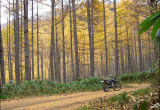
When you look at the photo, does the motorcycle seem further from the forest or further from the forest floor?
the forest floor

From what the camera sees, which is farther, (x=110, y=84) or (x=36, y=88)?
(x=110, y=84)

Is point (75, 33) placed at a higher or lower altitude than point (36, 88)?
higher

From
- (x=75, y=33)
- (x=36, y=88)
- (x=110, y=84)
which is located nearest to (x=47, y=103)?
(x=36, y=88)

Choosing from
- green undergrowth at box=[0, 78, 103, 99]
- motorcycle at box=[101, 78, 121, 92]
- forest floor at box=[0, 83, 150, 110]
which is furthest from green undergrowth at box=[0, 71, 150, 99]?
forest floor at box=[0, 83, 150, 110]

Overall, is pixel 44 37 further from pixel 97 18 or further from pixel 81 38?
pixel 97 18

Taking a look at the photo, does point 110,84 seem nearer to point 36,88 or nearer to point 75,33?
point 36,88

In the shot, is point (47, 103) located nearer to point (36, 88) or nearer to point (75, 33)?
point (36, 88)

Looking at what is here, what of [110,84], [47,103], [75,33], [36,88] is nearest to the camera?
[47,103]

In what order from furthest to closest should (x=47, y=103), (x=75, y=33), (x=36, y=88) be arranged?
1. (x=75, y=33)
2. (x=36, y=88)
3. (x=47, y=103)

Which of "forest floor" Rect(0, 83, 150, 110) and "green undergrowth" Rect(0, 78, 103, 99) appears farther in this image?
"green undergrowth" Rect(0, 78, 103, 99)

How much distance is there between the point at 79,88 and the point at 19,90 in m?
3.91

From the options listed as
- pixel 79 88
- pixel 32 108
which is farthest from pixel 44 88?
pixel 32 108

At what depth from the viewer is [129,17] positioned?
2097 centimetres

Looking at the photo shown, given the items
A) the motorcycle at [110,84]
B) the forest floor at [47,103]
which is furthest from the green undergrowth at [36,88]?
the forest floor at [47,103]
